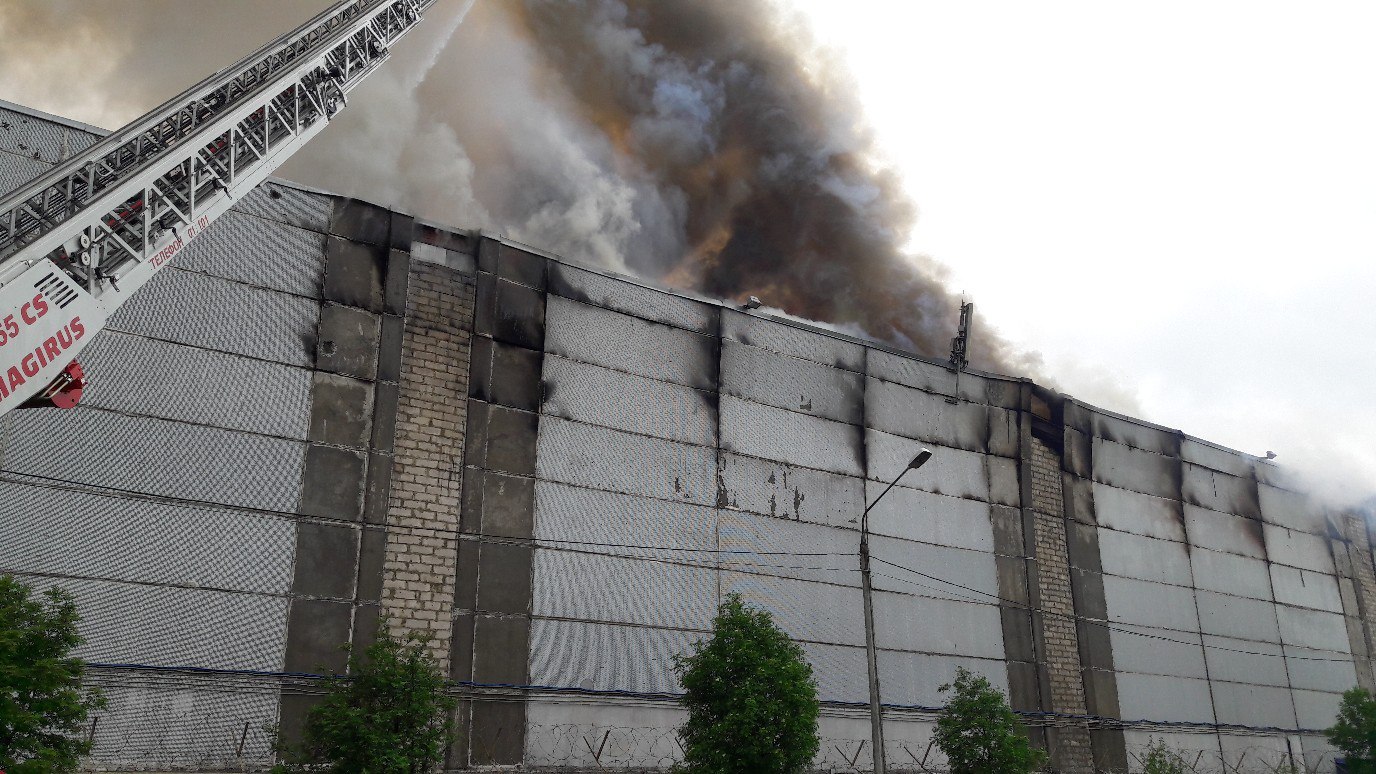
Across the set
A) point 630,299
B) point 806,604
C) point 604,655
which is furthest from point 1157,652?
point 630,299

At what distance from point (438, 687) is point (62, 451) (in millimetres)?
9600

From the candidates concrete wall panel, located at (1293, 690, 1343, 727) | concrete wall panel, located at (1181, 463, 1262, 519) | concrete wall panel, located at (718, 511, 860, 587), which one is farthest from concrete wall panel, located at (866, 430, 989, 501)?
concrete wall panel, located at (1293, 690, 1343, 727)

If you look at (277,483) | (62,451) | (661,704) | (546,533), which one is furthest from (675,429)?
(62,451)

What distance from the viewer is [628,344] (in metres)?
31.7

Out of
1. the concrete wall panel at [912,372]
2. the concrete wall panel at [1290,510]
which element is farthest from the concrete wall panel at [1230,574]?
the concrete wall panel at [912,372]

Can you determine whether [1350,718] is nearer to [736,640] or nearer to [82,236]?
[736,640]

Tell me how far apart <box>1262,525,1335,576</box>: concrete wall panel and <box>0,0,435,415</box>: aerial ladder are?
4297 centimetres

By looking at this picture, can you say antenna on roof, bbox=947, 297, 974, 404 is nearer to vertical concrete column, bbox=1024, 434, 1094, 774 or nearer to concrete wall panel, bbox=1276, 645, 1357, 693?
vertical concrete column, bbox=1024, 434, 1094, 774

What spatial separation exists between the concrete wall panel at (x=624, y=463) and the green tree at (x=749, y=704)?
21.7ft

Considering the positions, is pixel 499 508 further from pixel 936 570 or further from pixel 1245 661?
pixel 1245 661

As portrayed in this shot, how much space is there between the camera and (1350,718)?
1583 inches

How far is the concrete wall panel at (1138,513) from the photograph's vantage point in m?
41.4

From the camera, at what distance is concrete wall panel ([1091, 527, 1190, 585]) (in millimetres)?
40844

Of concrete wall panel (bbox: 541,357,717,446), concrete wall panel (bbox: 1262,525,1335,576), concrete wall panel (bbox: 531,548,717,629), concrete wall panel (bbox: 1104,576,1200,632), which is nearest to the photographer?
concrete wall panel (bbox: 531,548,717,629)
